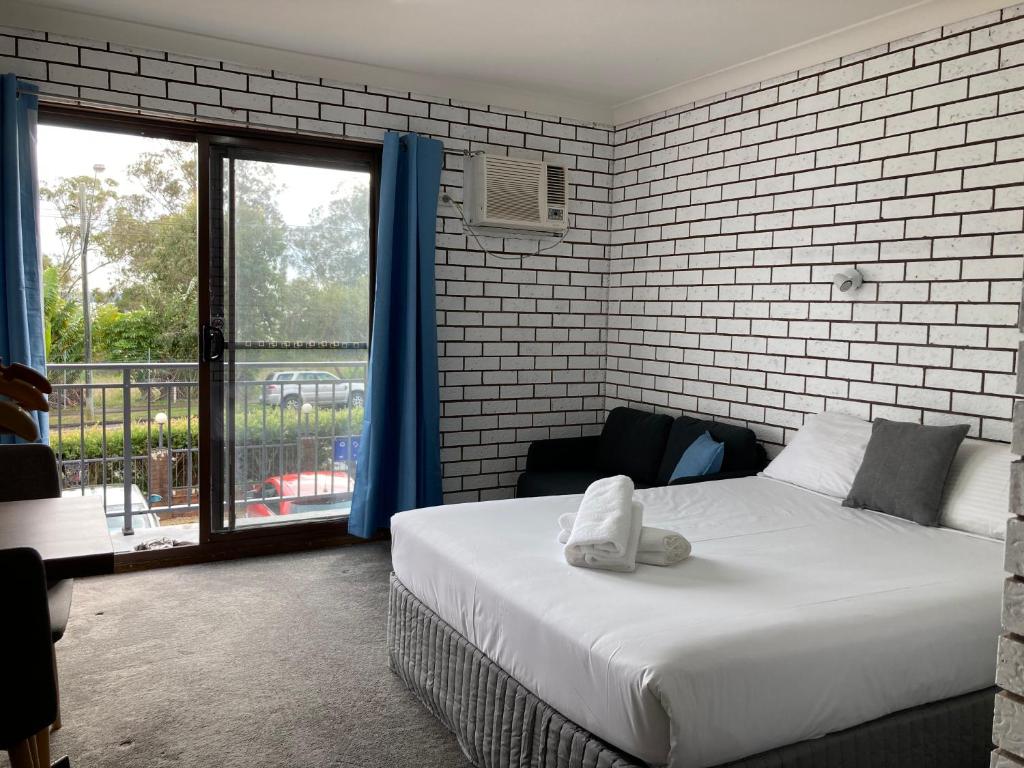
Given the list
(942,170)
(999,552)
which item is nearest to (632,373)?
(942,170)

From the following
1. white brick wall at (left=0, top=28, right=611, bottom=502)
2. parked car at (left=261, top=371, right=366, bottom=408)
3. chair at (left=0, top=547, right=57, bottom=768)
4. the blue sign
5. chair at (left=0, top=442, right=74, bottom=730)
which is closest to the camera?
chair at (left=0, top=547, right=57, bottom=768)

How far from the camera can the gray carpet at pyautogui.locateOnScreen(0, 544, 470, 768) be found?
254cm

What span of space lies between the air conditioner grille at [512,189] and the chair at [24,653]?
11.6 ft

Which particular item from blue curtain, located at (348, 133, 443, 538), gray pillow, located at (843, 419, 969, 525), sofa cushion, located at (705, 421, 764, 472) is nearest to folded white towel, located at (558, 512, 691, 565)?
gray pillow, located at (843, 419, 969, 525)

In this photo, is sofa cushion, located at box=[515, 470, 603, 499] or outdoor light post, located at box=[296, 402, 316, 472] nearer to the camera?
sofa cushion, located at box=[515, 470, 603, 499]

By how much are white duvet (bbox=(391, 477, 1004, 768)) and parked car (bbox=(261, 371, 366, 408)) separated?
1997 millimetres

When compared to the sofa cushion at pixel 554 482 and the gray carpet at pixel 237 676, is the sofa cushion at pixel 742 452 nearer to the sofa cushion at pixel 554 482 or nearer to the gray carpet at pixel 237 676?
the sofa cushion at pixel 554 482

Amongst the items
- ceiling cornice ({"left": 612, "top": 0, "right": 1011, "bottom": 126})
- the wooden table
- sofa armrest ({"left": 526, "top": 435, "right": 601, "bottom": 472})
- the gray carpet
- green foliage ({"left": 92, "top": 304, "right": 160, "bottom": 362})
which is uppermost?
ceiling cornice ({"left": 612, "top": 0, "right": 1011, "bottom": 126})

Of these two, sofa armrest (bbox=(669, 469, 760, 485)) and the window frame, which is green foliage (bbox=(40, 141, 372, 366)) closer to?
the window frame

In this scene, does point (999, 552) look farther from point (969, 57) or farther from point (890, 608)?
point (969, 57)

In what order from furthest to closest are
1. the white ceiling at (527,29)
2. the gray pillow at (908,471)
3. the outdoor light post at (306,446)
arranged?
the outdoor light post at (306,446) → the white ceiling at (527,29) → the gray pillow at (908,471)

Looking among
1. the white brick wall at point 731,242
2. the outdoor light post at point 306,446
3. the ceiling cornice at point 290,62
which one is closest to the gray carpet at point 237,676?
the outdoor light post at point 306,446

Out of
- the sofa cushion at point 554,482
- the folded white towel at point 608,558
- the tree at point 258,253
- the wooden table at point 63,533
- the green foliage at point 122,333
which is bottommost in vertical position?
the sofa cushion at point 554,482

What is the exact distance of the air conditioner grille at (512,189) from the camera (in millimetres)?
4777
